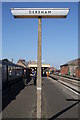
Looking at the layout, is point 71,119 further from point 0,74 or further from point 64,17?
point 0,74

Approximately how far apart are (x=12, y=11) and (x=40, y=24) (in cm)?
85

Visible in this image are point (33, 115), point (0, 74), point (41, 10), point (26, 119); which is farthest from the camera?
point (0, 74)

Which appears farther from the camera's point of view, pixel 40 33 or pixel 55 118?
pixel 55 118

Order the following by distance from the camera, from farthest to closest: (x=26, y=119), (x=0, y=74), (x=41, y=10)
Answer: (x=0, y=74), (x=26, y=119), (x=41, y=10)

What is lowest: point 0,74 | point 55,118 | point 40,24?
point 55,118

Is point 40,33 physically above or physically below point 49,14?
below

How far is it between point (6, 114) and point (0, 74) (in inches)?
372

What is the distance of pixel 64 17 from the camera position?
22.0ft

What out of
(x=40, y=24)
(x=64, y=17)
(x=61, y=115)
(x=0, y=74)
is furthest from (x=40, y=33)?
(x=0, y=74)

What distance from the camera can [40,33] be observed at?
22.5 feet

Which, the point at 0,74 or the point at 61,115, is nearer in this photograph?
the point at 61,115

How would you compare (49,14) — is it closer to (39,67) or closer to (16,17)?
(16,17)

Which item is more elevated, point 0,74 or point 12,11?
point 12,11

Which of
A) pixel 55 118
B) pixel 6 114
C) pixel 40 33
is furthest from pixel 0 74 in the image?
pixel 40 33
